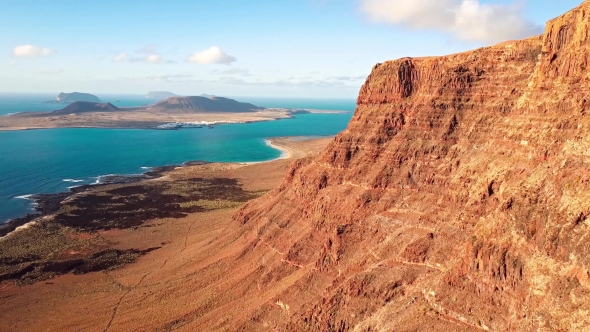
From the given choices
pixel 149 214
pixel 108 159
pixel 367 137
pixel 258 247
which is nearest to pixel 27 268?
pixel 149 214

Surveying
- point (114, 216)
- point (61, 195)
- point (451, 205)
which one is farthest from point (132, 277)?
point (61, 195)

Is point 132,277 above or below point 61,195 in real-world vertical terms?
below

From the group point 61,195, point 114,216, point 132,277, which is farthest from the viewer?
point 61,195

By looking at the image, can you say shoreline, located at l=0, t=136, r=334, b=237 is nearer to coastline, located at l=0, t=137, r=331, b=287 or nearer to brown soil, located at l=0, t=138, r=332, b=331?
coastline, located at l=0, t=137, r=331, b=287

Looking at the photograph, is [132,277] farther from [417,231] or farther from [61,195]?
[61,195]

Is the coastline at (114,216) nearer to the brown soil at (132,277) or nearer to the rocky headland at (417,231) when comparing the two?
the brown soil at (132,277)

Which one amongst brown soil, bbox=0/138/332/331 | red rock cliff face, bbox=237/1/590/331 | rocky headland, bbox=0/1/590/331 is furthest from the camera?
brown soil, bbox=0/138/332/331

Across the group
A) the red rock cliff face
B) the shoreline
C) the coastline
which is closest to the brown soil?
the coastline

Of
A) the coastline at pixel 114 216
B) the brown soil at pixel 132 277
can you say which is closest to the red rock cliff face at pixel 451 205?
the brown soil at pixel 132 277
